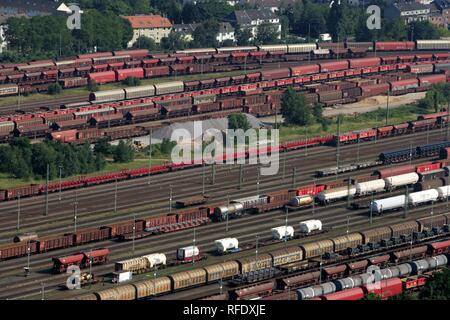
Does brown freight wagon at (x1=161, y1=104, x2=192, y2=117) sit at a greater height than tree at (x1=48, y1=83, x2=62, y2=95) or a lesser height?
lesser

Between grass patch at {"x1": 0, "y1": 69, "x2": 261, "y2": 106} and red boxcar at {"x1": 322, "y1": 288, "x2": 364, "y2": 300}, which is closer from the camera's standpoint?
red boxcar at {"x1": 322, "y1": 288, "x2": 364, "y2": 300}

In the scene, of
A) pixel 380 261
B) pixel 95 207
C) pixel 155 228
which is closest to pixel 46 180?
pixel 95 207

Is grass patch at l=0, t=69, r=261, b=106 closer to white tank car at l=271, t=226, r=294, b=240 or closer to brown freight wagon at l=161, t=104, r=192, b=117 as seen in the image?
brown freight wagon at l=161, t=104, r=192, b=117

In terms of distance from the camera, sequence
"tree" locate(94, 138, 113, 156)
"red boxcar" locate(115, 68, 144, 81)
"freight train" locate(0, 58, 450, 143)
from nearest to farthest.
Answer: "tree" locate(94, 138, 113, 156), "freight train" locate(0, 58, 450, 143), "red boxcar" locate(115, 68, 144, 81)

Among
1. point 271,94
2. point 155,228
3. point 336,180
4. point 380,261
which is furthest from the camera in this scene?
point 271,94

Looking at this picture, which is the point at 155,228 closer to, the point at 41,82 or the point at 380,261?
the point at 380,261

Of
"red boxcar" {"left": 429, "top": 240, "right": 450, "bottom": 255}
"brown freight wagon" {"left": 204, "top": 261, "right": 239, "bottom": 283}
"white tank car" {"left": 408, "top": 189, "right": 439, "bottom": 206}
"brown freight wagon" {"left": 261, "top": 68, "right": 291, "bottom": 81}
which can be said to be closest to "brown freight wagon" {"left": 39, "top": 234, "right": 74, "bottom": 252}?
"brown freight wagon" {"left": 204, "top": 261, "right": 239, "bottom": 283}

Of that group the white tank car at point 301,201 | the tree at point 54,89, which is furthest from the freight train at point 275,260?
the tree at point 54,89
